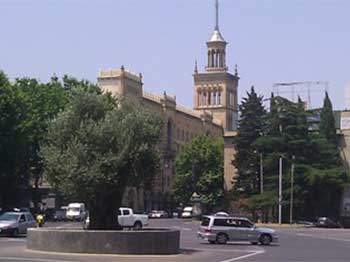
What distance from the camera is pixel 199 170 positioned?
130 m

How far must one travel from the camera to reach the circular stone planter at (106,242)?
3281 cm

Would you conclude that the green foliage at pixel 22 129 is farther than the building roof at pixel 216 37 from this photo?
No

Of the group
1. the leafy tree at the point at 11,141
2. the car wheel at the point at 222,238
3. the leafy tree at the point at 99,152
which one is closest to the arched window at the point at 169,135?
the leafy tree at the point at 11,141

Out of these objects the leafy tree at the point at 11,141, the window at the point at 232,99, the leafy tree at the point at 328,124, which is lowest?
the leafy tree at the point at 11,141

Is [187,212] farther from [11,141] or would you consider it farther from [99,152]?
[99,152]

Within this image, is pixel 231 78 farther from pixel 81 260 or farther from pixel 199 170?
pixel 81 260

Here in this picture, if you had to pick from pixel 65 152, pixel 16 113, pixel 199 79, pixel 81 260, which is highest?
pixel 199 79

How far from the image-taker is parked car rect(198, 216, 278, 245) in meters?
48.3

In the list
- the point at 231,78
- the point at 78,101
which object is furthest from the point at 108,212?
the point at 231,78

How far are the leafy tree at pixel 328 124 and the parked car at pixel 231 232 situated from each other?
5381cm

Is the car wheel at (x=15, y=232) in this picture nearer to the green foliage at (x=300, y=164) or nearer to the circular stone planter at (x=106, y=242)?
the circular stone planter at (x=106, y=242)

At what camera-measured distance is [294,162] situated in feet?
317

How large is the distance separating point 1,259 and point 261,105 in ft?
260

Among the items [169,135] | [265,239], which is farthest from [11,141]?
[169,135]
